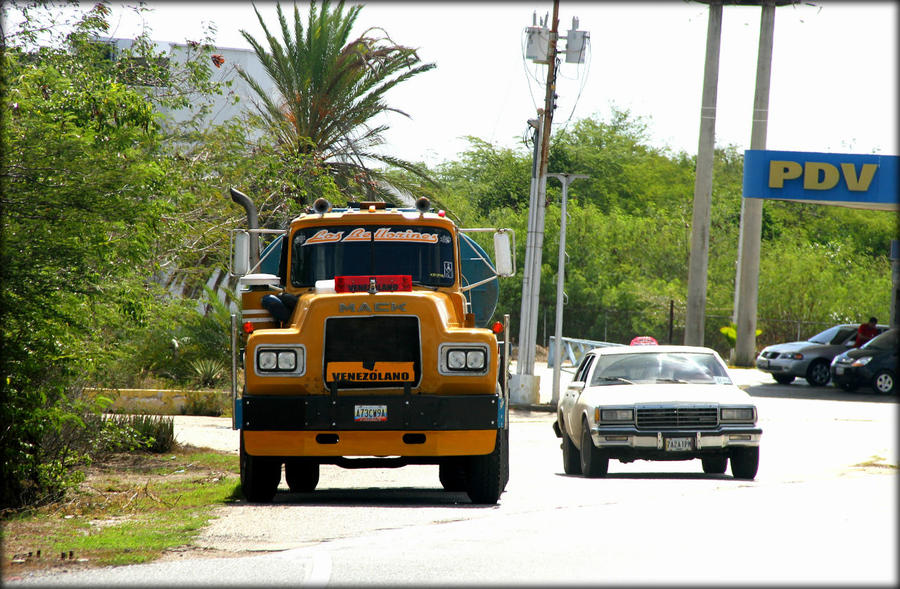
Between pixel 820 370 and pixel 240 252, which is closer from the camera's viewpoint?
pixel 240 252

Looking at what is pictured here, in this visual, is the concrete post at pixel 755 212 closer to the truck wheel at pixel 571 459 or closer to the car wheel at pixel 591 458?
the truck wheel at pixel 571 459

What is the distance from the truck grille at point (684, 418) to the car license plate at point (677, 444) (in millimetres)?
166

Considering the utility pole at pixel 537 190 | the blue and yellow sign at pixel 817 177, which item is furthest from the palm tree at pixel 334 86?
the blue and yellow sign at pixel 817 177

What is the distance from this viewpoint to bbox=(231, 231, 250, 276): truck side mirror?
39.4 feet

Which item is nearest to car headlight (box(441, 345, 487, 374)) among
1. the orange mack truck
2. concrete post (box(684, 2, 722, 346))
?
the orange mack truck

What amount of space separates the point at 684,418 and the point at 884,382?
64.4 ft

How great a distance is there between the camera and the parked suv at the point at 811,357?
33.6 meters

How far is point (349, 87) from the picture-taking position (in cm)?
2672

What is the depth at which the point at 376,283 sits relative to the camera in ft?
37.1

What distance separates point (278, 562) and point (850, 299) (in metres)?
44.6

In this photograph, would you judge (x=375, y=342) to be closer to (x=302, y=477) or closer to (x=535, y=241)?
(x=302, y=477)

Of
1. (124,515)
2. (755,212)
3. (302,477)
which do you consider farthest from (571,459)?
(755,212)

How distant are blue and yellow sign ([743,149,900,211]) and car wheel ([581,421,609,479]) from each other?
20825 millimetres

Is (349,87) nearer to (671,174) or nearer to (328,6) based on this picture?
(328,6)
